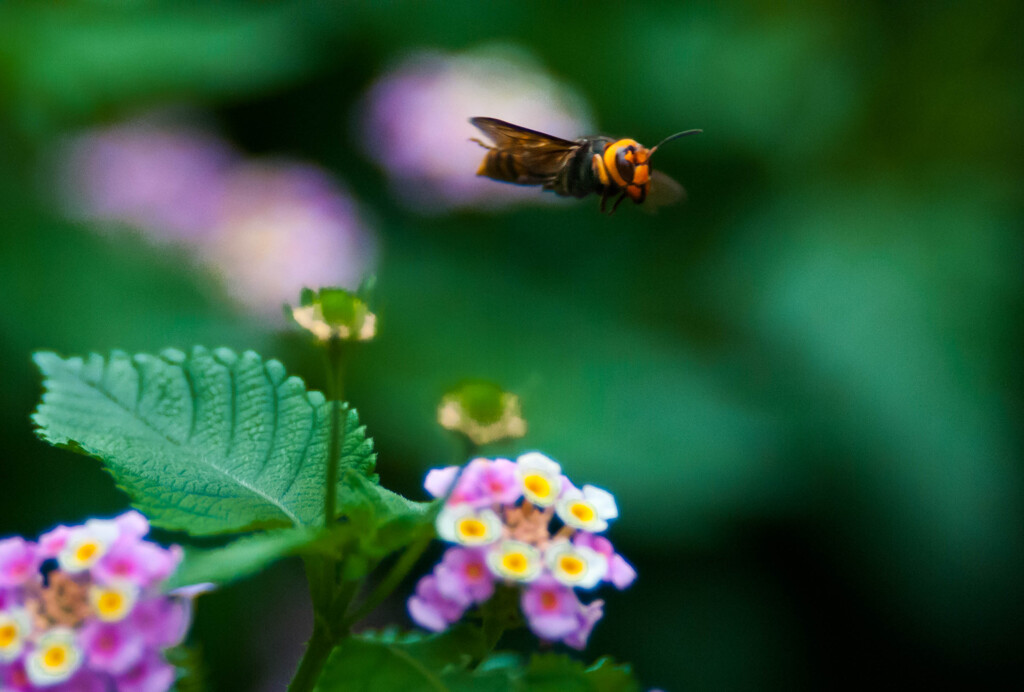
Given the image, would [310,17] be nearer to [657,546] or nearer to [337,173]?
[337,173]

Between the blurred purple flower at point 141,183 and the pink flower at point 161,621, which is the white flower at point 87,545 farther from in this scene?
the blurred purple flower at point 141,183

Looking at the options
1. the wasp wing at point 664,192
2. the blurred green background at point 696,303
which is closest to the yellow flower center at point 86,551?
the wasp wing at point 664,192

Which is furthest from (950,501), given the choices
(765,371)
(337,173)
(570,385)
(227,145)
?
(227,145)

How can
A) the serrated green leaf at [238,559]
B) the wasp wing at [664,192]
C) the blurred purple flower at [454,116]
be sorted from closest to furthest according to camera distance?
the serrated green leaf at [238,559] → the wasp wing at [664,192] → the blurred purple flower at [454,116]

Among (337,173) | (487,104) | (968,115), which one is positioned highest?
(968,115)

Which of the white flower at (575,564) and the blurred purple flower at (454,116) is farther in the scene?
the blurred purple flower at (454,116)

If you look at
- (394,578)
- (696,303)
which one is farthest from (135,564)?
(696,303)
